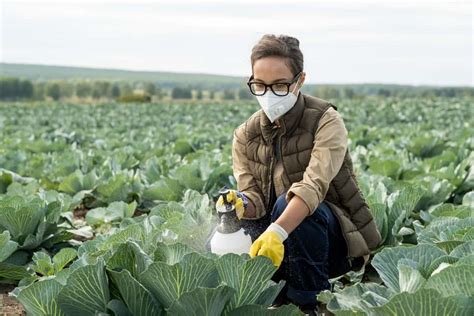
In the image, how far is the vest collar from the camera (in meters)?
3.17

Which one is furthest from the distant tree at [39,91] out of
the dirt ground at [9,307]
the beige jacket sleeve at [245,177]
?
the beige jacket sleeve at [245,177]

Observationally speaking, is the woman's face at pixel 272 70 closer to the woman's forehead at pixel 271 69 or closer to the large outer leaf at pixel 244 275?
the woman's forehead at pixel 271 69

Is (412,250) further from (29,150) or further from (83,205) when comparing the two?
(29,150)

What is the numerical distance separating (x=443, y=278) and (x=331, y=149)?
3.47 feet

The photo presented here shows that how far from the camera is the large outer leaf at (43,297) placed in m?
2.50

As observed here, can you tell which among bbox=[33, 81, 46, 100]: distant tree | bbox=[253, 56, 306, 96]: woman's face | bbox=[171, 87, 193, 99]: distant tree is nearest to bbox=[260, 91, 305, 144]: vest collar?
bbox=[253, 56, 306, 96]: woman's face

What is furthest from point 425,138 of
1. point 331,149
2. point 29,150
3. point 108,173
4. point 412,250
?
point 412,250

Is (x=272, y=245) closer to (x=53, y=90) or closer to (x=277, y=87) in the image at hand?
(x=277, y=87)

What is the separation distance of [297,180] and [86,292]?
3.92 feet

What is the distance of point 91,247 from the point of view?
3.27m

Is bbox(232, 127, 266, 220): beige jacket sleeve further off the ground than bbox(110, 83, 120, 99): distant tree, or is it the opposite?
bbox(232, 127, 266, 220): beige jacket sleeve

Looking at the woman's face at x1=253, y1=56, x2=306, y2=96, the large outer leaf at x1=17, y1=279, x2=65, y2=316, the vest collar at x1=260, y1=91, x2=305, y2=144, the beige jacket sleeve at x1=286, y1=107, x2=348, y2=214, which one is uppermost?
the woman's face at x1=253, y1=56, x2=306, y2=96

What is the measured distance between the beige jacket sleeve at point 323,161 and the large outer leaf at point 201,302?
0.69 metres

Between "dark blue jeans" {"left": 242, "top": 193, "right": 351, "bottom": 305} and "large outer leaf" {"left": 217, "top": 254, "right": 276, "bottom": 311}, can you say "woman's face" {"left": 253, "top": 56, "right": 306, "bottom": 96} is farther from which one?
"large outer leaf" {"left": 217, "top": 254, "right": 276, "bottom": 311}
